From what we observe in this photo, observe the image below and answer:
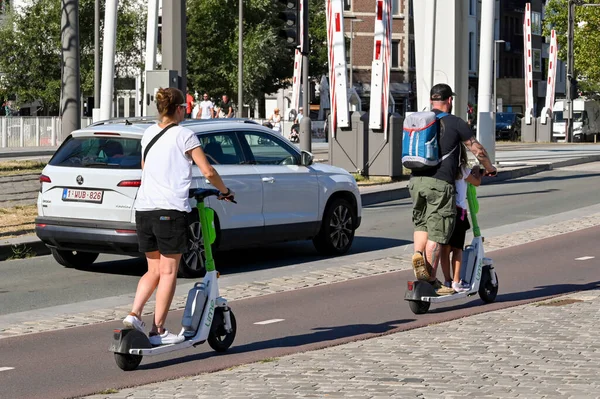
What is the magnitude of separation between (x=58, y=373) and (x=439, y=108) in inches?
155

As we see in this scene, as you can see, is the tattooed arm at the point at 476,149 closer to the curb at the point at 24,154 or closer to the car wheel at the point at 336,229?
the car wheel at the point at 336,229

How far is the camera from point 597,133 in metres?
76.8

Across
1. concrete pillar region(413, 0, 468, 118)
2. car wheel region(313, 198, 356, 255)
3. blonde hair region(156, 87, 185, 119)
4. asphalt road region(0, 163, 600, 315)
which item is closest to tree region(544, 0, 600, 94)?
concrete pillar region(413, 0, 468, 118)

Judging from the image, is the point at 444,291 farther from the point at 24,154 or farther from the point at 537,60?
the point at 537,60

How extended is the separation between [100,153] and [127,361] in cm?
509

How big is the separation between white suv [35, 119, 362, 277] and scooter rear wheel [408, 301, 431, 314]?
3.16 metres

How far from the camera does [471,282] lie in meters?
10.5

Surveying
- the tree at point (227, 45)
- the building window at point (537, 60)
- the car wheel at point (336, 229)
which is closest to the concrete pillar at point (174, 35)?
the car wheel at point (336, 229)

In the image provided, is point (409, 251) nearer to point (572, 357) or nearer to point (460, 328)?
point (460, 328)

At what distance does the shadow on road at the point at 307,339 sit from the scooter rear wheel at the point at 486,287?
1037 millimetres

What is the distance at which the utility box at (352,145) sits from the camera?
26.3 meters

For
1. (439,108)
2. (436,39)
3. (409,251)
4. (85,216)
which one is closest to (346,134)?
(436,39)

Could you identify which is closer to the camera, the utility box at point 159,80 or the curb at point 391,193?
the curb at point 391,193

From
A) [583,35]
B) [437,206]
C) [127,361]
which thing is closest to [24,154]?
[437,206]
